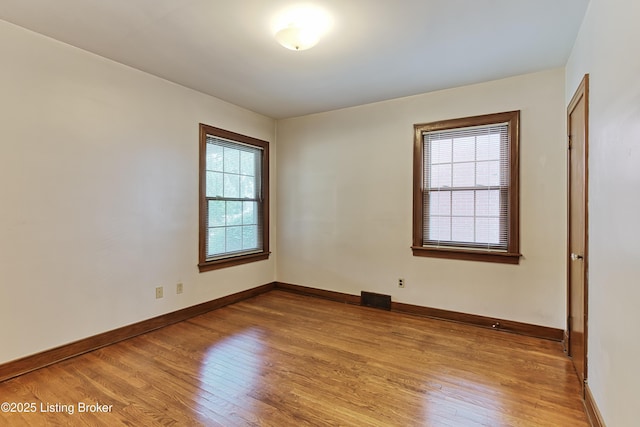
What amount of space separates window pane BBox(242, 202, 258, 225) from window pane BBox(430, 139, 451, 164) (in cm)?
248

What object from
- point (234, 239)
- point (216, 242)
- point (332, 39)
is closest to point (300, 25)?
point (332, 39)

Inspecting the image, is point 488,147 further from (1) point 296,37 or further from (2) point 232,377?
(2) point 232,377

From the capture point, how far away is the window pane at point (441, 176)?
11.6ft

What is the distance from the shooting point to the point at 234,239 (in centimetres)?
423

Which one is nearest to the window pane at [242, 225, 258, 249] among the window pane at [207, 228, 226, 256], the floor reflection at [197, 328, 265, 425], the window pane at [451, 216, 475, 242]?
the window pane at [207, 228, 226, 256]

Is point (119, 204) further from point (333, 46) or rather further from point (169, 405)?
point (333, 46)

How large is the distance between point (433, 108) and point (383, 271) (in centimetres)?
203

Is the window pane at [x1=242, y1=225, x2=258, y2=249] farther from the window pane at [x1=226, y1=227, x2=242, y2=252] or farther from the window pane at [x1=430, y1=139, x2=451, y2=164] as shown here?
the window pane at [x1=430, y1=139, x2=451, y2=164]

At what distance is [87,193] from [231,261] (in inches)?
71.2

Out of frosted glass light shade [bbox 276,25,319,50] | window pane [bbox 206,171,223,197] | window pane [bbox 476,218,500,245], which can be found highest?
frosted glass light shade [bbox 276,25,319,50]

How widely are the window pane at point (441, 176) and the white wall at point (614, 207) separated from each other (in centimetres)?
154

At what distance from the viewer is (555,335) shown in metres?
2.99

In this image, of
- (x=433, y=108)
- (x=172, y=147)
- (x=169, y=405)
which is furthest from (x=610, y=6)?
(x=172, y=147)

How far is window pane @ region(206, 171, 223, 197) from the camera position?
384 centimetres
